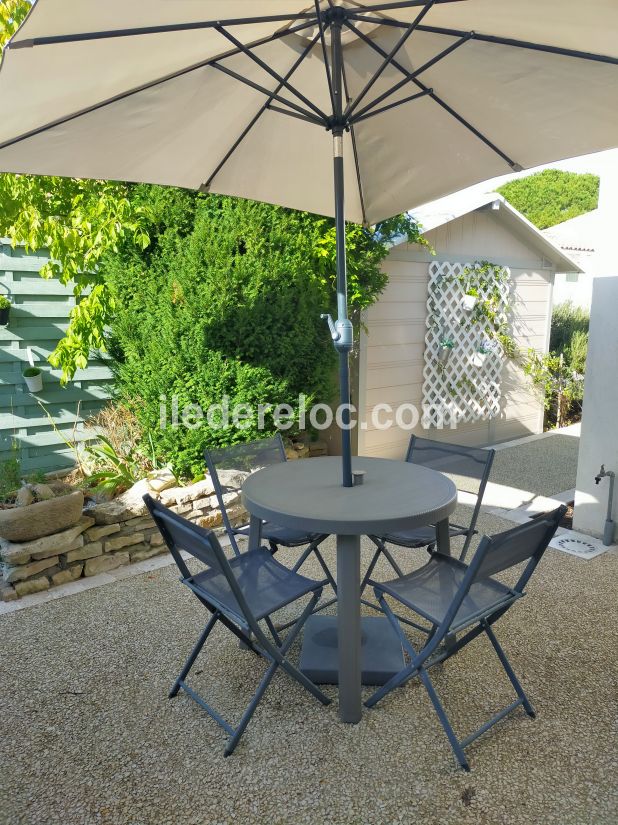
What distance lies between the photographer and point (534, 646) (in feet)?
9.64

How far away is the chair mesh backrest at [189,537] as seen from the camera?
2.06 metres

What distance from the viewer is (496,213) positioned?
7.11 m

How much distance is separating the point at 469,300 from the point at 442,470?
3.99 m

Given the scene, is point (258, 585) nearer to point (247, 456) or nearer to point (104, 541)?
point (247, 456)

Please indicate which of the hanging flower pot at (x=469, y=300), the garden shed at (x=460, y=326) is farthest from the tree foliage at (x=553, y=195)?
the hanging flower pot at (x=469, y=300)

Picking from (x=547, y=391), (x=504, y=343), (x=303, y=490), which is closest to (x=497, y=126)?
(x=303, y=490)

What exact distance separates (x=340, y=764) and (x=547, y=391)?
6.98 meters

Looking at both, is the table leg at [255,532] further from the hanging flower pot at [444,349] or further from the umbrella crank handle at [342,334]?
the hanging flower pot at [444,349]

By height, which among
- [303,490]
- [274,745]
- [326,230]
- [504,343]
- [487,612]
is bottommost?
[274,745]

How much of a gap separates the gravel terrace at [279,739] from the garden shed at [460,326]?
3345 millimetres

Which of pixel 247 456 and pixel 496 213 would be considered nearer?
pixel 247 456

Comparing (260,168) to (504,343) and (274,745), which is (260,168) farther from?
(504,343)

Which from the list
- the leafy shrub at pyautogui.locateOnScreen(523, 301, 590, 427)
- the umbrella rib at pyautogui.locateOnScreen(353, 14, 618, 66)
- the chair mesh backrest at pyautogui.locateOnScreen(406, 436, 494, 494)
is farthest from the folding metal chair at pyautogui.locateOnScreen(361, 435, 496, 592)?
the leafy shrub at pyautogui.locateOnScreen(523, 301, 590, 427)

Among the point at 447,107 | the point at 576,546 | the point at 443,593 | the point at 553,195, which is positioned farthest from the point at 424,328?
the point at 553,195
